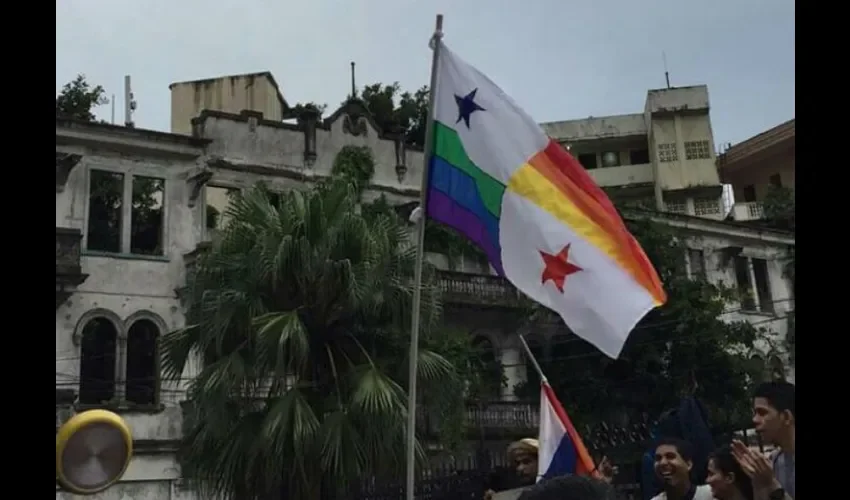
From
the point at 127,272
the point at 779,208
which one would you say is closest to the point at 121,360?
the point at 127,272

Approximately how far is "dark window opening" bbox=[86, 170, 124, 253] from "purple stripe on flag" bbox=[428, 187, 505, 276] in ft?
49.4

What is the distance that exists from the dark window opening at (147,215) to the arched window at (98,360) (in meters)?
2.05

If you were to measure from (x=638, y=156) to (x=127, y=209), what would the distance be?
2875cm

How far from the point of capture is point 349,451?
1223 centimetres

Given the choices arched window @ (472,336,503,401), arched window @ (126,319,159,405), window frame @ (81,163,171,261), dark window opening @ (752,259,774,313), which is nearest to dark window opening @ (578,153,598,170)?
dark window opening @ (752,259,774,313)

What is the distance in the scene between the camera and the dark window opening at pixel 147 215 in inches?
832

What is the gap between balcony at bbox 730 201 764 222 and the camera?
37550mm

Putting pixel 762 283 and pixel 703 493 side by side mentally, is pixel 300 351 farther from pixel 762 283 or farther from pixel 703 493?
pixel 762 283

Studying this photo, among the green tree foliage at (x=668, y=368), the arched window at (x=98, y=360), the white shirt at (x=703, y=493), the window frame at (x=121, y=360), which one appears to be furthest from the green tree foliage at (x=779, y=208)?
the white shirt at (x=703, y=493)

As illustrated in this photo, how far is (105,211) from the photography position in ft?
69.4

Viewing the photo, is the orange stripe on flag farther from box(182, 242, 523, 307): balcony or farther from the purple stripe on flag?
box(182, 242, 523, 307): balcony

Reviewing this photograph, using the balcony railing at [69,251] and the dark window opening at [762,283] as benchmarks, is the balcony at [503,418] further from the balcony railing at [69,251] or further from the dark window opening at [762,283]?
the dark window opening at [762,283]
